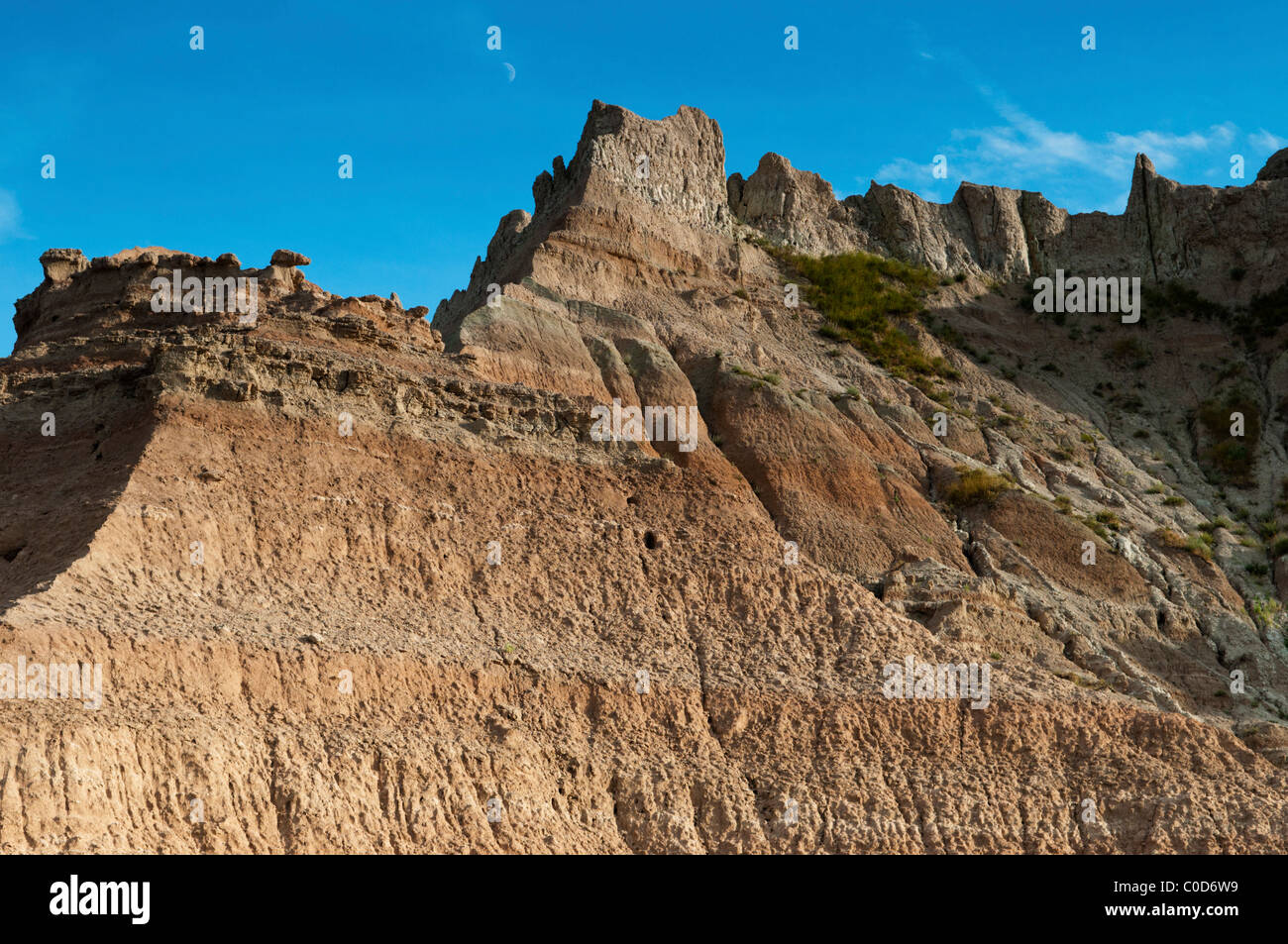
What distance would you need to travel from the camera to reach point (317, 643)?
82.9 feet

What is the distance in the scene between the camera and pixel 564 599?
29.9 meters

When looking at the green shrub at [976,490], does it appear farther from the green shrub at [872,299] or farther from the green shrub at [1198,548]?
the green shrub at [872,299]

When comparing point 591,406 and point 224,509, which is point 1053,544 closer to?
point 591,406

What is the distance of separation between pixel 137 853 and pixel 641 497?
15.2 m

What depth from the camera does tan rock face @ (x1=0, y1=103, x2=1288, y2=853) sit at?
23.6m

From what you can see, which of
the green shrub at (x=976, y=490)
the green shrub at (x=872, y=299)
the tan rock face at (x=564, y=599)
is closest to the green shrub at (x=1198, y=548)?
the tan rock face at (x=564, y=599)

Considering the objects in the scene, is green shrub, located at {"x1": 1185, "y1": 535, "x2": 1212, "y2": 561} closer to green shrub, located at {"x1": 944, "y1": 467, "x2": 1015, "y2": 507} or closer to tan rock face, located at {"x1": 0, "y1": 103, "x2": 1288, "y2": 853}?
tan rock face, located at {"x1": 0, "y1": 103, "x2": 1288, "y2": 853}

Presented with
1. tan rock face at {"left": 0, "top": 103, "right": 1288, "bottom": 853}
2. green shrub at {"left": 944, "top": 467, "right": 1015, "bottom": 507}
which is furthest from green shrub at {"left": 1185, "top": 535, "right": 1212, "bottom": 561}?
green shrub at {"left": 944, "top": 467, "right": 1015, "bottom": 507}

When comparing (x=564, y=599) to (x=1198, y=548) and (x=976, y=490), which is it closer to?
(x=976, y=490)

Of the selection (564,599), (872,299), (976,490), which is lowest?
(564,599)

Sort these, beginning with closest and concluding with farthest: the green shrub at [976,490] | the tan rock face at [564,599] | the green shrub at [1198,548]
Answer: the tan rock face at [564,599]
the green shrub at [976,490]
the green shrub at [1198,548]

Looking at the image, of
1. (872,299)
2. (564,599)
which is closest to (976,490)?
(564,599)

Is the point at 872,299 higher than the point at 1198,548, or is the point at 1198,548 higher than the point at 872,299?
the point at 872,299

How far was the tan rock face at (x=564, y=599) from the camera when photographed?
23.6 meters
